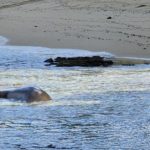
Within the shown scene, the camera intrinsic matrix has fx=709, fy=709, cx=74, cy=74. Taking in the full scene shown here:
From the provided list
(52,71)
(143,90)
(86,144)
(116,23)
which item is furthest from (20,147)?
(116,23)

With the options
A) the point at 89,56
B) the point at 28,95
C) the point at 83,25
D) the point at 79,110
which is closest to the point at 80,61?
the point at 89,56

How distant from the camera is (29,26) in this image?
20.5 meters

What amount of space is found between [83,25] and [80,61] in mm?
5731

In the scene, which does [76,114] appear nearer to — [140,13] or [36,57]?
[36,57]

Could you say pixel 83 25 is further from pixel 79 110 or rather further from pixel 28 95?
pixel 79 110

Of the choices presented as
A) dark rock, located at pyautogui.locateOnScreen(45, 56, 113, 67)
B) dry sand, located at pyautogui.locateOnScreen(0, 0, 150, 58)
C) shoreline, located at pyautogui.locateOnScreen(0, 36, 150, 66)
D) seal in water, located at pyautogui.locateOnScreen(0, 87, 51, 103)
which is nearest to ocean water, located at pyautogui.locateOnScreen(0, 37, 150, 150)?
seal in water, located at pyautogui.locateOnScreen(0, 87, 51, 103)

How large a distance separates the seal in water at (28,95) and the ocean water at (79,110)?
0.16m

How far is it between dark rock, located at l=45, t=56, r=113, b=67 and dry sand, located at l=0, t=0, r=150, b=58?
132 centimetres

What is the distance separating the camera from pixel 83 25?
1933cm

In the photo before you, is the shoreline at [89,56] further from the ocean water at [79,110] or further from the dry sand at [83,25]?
the ocean water at [79,110]

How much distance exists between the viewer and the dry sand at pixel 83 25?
16.5m

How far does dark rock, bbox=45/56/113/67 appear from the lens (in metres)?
13.4

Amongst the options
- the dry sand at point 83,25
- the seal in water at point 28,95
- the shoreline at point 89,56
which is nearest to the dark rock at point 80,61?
the shoreline at point 89,56

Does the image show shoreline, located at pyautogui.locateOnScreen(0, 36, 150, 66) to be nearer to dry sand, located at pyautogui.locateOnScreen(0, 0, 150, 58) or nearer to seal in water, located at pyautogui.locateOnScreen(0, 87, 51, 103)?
dry sand, located at pyautogui.locateOnScreen(0, 0, 150, 58)
